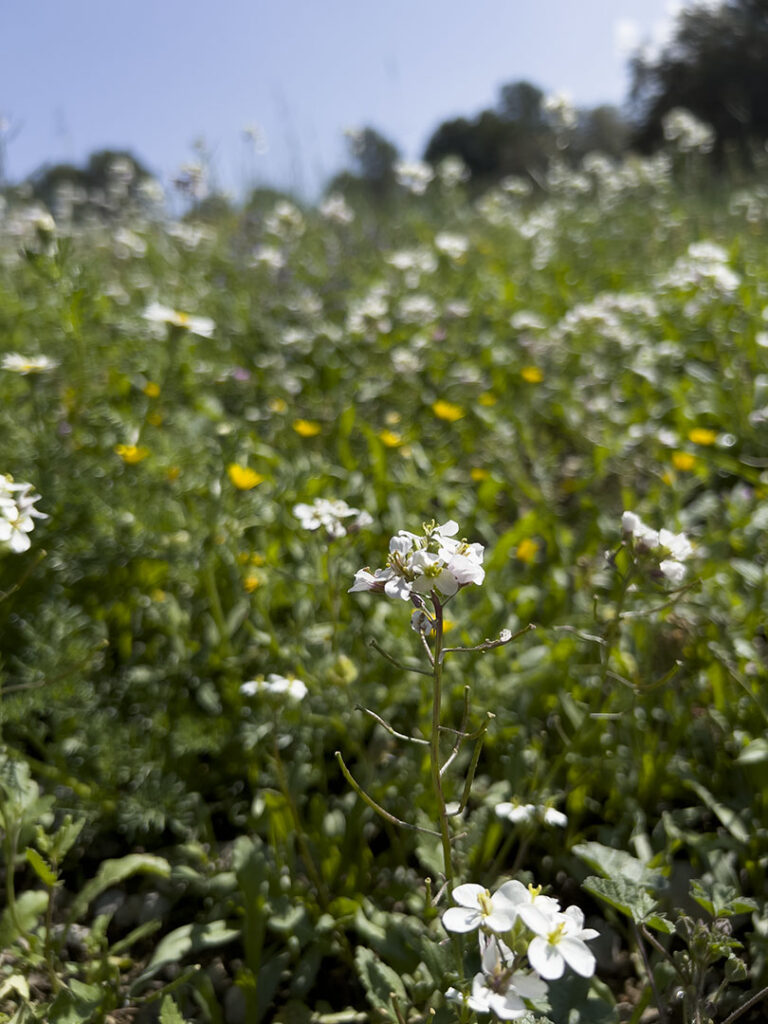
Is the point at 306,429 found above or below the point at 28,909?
above

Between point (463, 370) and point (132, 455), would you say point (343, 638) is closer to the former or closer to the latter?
point (132, 455)

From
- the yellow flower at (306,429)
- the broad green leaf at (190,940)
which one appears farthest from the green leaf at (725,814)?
the yellow flower at (306,429)

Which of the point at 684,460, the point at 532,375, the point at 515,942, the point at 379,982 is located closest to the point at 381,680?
the point at 379,982

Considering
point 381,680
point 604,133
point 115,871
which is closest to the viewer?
point 115,871

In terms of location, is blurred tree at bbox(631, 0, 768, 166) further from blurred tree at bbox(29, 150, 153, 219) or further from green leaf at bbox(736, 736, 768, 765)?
green leaf at bbox(736, 736, 768, 765)

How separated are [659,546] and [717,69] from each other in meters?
19.4

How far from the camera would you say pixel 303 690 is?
4.67 ft

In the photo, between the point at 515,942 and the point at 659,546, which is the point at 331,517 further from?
the point at 515,942

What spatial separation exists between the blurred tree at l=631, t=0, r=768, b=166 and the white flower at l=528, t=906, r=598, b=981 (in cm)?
1841

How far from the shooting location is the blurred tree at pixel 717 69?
16719 mm

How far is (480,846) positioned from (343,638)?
60 cm

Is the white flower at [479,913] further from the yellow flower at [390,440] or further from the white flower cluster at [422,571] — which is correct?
the yellow flower at [390,440]

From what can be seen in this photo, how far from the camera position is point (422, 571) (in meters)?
0.98

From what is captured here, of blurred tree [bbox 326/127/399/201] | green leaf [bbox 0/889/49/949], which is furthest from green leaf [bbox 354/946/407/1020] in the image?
blurred tree [bbox 326/127/399/201]
